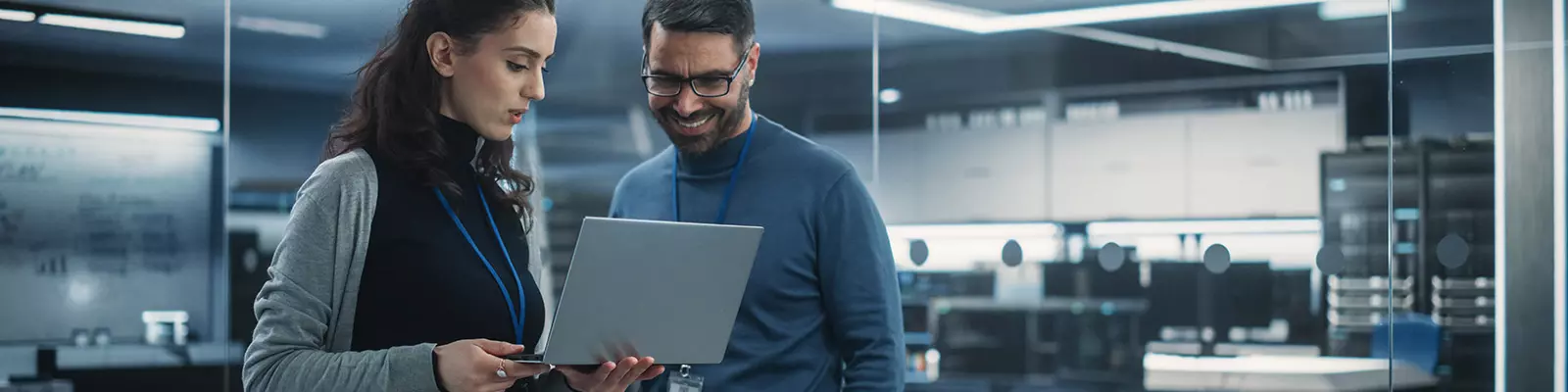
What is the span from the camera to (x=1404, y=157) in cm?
411

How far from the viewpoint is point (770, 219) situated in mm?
2441

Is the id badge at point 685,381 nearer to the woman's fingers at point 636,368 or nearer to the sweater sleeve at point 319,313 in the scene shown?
the woman's fingers at point 636,368

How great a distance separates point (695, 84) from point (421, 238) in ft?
2.63

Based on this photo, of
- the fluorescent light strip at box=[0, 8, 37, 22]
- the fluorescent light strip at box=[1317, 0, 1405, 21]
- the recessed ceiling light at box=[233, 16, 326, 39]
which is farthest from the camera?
Result: the recessed ceiling light at box=[233, 16, 326, 39]

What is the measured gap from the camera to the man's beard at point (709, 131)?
243cm

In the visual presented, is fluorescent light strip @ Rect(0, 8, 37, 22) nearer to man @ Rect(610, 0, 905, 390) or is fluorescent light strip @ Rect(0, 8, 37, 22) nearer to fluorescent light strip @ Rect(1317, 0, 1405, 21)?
man @ Rect(610, 0, 905, 390)

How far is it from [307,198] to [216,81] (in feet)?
10.6

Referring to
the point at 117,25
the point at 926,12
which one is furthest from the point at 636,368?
the point at 926,12

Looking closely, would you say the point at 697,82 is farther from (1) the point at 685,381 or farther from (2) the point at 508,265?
(2) the point at 508,265

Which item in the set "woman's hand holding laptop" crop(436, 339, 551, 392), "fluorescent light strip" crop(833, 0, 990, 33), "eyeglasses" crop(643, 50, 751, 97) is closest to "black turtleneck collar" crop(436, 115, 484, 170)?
"woman's hand holding laptop" crop(436, 339, 551, 392)

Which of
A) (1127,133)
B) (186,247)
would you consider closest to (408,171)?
(186,247)

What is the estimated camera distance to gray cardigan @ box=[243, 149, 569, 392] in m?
1.61

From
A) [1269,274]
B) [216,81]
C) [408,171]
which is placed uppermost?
[216,81]

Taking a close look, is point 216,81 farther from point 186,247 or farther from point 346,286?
point 346,286
